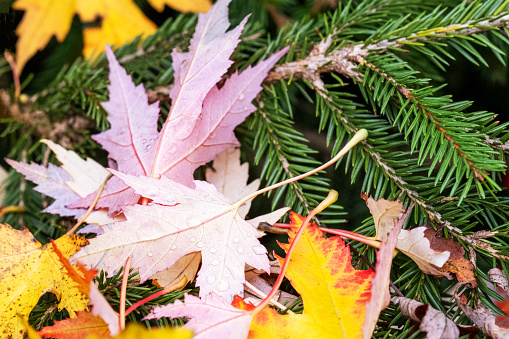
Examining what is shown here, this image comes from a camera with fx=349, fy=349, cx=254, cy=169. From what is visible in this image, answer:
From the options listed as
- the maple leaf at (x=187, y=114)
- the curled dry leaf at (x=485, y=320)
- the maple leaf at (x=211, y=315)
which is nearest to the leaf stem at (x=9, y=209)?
the maple leaf at (x=187, y=114)

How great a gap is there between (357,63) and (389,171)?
18 cm

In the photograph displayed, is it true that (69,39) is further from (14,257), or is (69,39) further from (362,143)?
(362,143)

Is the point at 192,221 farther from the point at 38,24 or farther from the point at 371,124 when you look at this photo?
the point at 38,24

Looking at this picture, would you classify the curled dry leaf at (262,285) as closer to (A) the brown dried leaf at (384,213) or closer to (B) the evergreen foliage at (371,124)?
(B) the evergreen foliage at (371,124)

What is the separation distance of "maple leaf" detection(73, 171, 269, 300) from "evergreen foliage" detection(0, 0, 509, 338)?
53 mm

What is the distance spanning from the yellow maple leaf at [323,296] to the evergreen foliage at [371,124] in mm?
46

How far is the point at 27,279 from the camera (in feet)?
1.44

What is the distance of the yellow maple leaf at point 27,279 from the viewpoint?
42 cm

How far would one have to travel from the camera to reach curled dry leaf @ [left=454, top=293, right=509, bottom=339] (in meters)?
0.36

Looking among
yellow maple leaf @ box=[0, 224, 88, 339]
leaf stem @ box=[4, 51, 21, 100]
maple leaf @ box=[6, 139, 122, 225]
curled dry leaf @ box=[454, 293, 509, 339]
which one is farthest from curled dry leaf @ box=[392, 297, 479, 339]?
leaf stem @ box=[4, 51, 21, 100]

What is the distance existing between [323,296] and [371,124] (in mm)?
287

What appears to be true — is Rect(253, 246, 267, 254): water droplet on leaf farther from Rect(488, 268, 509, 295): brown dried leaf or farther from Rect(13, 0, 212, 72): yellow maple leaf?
Rect(13, 0, 212, 72): yellow maple leaf

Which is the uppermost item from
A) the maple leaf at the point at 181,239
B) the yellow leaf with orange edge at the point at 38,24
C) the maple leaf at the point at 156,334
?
the yellow leaf with orange edge at the point at 38,24

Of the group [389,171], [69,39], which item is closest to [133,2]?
[69,39]
